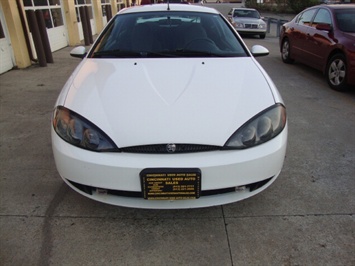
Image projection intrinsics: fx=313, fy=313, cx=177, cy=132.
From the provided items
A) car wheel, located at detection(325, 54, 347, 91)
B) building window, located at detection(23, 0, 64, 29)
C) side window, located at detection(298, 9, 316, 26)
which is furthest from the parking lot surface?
building window, located at detection(23, 0, 64, 29)

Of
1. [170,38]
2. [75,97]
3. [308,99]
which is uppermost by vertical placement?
[170,38]

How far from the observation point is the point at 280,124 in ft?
7.23

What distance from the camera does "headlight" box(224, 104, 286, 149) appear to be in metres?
2.00

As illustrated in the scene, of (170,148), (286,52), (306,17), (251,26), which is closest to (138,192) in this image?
(170,148)

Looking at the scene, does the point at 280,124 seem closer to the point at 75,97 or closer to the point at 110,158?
the point at 110,158

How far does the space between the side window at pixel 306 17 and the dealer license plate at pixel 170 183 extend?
600cm

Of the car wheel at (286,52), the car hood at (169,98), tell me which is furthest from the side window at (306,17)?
the car hood at (169,98)

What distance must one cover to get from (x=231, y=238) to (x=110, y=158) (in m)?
0.99

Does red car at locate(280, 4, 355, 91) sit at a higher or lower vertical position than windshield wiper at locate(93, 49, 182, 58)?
lower

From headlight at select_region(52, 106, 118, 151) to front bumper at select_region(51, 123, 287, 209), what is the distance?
4cm

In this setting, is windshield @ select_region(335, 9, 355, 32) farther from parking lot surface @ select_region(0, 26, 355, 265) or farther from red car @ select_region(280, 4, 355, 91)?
parking lot surface @ select_region(0, 26, 355, 265)

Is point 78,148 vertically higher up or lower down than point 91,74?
lower down

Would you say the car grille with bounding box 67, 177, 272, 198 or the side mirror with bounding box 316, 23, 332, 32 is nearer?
the car grille with bounding box 67, 177, 272, 198

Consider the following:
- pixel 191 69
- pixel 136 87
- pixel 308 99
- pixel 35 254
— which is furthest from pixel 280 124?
pixel 308 99
